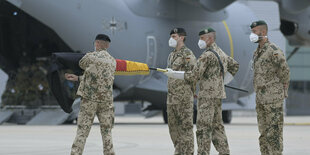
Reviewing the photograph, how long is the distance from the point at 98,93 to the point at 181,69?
1.51 metres

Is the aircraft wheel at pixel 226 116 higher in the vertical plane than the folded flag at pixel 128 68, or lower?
lower

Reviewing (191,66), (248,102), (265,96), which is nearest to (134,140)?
(191,66)

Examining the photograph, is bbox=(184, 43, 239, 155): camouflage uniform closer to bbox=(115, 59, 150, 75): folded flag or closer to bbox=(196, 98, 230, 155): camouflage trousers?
bbox=(196, 98, 230, 155): camouflage trousers

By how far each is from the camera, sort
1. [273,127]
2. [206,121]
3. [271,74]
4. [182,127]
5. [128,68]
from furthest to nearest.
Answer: [128,68]
[182,127]
[206,121]
[271,74]
[273,127]

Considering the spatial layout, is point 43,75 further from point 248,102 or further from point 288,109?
point 288,109

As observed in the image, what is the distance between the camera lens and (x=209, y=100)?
9531mm

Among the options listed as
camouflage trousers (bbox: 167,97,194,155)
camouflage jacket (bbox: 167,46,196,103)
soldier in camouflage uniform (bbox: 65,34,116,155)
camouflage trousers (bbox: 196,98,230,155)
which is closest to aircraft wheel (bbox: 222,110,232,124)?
camouflage jacket (bbox: 167,46,196,103)

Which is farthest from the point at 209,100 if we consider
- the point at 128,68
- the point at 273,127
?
the point at 128,68

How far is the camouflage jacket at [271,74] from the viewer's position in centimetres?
901

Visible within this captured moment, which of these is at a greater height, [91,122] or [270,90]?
[270,90]

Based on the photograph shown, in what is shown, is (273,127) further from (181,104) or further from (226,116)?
(226,116)

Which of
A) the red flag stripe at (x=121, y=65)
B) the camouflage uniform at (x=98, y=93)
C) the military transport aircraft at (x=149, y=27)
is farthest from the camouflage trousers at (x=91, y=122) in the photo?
the military transport aircraft at (x=149, y=27)

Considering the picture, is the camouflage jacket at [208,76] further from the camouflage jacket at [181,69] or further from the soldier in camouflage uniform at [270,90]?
the soldier in camouflage uniform at [270,90]

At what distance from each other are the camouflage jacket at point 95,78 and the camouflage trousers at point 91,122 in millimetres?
98
